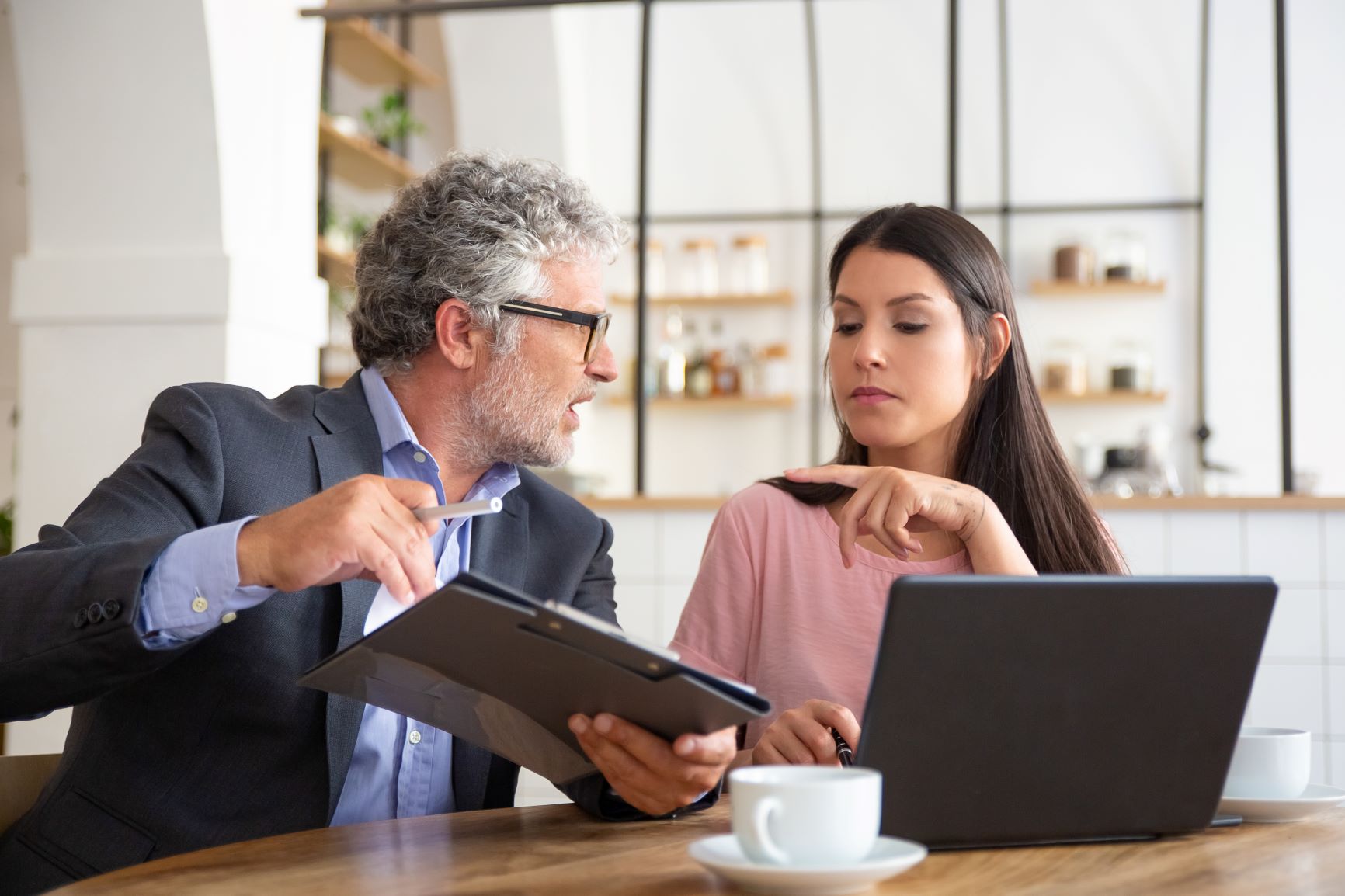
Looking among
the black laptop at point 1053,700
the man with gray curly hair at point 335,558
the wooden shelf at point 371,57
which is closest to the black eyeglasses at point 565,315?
the man with gray curly hair at point 335,558

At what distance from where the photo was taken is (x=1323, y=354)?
18.9 feet

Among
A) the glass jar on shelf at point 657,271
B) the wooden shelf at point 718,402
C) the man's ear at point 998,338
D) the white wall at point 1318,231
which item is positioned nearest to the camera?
the man's ear at point 998,338

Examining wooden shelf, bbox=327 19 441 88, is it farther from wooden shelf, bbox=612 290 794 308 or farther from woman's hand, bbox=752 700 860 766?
woman's hand, bbox=752 700 860 766

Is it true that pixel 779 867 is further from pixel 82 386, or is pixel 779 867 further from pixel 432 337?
pixel 82 386

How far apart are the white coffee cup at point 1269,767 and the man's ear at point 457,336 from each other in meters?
0.97

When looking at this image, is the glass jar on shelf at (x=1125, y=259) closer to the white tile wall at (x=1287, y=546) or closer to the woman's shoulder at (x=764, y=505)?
the white tile wall at (x=1287, y=546)

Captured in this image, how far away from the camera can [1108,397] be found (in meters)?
5.80

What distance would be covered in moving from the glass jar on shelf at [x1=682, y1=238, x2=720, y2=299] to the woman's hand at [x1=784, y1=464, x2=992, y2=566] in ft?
16.2

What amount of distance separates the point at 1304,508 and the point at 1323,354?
324 cm

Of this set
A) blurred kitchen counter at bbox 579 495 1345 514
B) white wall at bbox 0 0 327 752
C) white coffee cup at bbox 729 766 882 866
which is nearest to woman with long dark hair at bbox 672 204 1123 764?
white coffee cup at bbox 729 766 882 866

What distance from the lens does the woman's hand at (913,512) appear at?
122 centimetres

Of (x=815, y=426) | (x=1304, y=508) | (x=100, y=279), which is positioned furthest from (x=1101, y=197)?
(x=100, y=279)

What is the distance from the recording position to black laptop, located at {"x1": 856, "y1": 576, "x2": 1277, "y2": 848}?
0.85 m

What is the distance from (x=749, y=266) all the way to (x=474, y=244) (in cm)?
472
